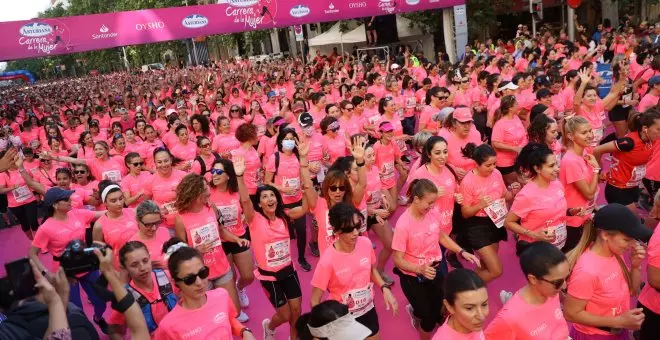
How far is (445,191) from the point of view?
4.38 meters

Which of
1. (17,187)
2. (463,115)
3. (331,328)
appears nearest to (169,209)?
(463,115)

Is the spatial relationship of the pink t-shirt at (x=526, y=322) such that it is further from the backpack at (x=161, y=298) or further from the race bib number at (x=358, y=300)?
the backpack at (x=161, y=298)

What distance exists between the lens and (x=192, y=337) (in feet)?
8.91

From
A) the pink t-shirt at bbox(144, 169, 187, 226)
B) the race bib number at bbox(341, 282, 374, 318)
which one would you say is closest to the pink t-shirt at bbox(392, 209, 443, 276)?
the race bib number at bbox(341, 282, 374, 318)

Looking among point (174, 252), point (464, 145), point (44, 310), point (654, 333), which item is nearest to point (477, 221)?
point (464, 145)

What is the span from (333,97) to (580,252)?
8.31 meters

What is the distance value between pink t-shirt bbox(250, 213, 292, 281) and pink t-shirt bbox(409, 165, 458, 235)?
4.26 ft

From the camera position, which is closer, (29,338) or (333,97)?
(29,338)

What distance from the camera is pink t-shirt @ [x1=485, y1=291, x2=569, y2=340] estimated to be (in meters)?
2.55

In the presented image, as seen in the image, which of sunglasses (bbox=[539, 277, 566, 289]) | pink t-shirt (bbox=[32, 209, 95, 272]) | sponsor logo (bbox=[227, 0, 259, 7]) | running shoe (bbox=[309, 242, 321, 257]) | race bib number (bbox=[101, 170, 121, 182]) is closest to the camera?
sunglasses (bbox=[539, 277, 566, 289])

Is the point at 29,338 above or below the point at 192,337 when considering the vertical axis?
above

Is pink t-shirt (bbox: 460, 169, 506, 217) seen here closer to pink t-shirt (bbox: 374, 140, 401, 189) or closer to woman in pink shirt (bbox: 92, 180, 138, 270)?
pink t-shirt (bbox: 374, 140, 401, 189)

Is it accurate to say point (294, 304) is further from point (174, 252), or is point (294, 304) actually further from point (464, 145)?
point (464, 145)

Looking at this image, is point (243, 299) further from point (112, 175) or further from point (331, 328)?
point (331, 328)
